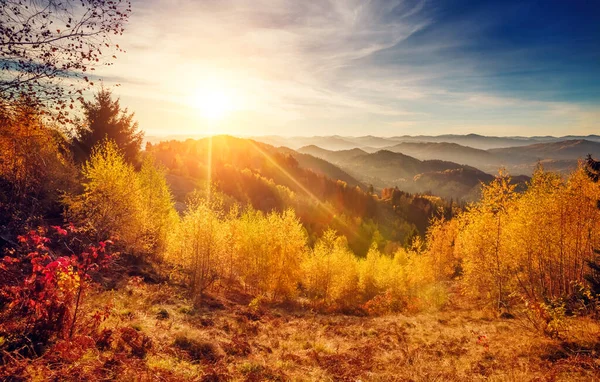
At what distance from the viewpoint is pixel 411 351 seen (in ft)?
60.7

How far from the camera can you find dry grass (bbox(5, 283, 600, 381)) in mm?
10536

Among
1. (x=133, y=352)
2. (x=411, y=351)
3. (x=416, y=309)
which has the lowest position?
(x=416, y=309)

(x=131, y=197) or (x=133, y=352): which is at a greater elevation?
(x=131, y=197)

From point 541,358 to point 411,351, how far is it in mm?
6694

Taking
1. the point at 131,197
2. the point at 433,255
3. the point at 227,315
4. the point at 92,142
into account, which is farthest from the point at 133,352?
the point at 433,255

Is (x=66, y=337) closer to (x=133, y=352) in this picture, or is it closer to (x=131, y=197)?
(x=133, y=352)

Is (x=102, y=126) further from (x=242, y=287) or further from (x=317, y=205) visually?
(x=317, y=205)

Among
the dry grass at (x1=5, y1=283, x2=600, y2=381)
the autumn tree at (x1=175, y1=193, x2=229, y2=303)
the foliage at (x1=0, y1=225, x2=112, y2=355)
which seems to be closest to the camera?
the foliage at (x1=0, y1=225, x2=112, y2=355)

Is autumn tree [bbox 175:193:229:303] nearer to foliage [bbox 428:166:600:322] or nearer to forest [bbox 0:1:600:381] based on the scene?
forest [bbox 0:1:600:381]

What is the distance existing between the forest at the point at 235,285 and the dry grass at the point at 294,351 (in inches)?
4.7

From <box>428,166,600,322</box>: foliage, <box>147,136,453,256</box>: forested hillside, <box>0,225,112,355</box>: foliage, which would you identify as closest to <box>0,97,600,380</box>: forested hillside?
<box>0,225,112,355</box>: foliage

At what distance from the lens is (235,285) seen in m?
45.2

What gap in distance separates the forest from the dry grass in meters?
0.12

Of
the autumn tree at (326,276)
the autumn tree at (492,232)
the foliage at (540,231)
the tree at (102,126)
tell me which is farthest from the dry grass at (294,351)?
the tree at (102,126)
